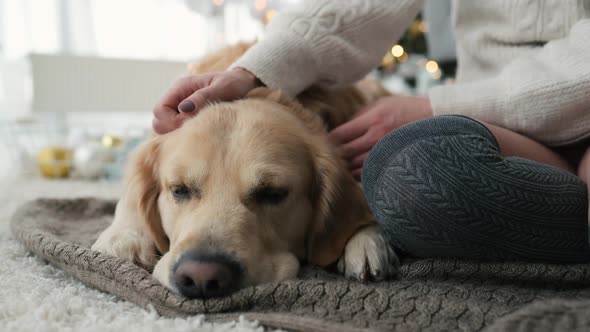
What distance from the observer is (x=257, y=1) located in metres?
4.54

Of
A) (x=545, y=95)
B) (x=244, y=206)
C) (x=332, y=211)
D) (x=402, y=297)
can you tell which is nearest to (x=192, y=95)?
(x=244, y=206)

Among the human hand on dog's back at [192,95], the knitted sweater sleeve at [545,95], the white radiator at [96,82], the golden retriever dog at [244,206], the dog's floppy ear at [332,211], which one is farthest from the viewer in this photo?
the white radiator at [96,82]

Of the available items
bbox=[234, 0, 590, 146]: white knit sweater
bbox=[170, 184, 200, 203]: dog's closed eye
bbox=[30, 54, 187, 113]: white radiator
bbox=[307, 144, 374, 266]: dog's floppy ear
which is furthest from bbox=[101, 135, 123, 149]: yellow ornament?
bbox=[307, 144, 374, 266]: dog's floppy ear

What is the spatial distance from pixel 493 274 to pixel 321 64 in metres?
0.87

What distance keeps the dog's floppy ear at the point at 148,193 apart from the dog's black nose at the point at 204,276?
0.42 m

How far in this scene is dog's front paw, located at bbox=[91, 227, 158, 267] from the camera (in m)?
1.30

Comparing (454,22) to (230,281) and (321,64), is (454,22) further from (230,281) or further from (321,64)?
(230,281)

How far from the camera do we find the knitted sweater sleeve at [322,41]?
5.00 feet

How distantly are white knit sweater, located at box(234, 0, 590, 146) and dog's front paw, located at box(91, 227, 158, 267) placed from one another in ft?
1.91

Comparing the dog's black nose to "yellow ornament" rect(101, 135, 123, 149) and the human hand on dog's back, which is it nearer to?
the human hand on dog's back

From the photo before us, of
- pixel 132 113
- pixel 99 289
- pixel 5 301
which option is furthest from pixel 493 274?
pixel 132 113

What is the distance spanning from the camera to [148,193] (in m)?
1.42

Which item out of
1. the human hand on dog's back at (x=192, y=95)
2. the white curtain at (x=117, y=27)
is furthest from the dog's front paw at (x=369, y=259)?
the white curtain at (x=117, y=27)

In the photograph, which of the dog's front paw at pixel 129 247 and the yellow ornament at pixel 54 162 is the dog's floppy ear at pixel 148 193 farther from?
the yellow ornament at pixel 54 162
